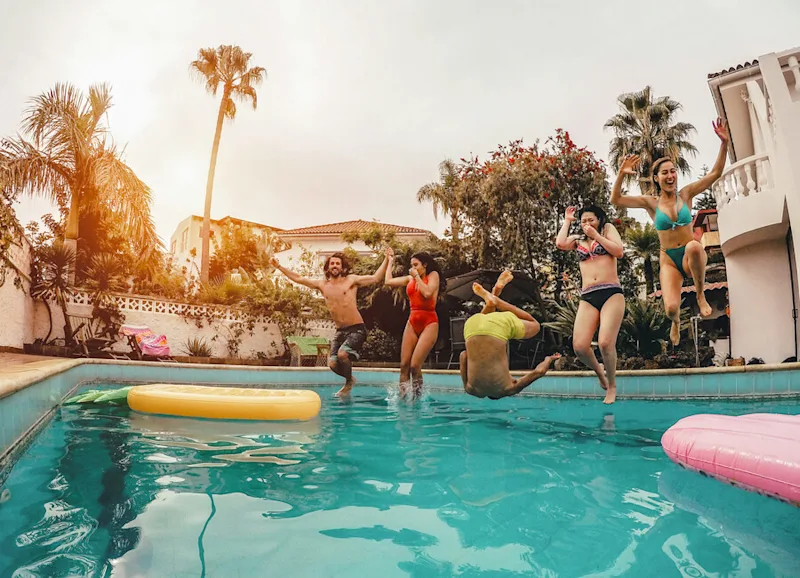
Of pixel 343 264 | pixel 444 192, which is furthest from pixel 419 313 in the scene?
pixel 444 192

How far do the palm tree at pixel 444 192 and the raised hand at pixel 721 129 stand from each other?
12.1 m

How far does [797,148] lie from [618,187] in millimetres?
5180

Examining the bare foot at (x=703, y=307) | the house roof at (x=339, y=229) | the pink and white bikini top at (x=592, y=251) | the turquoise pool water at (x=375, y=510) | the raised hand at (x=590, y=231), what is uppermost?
the house roof at (x=339, y=229)

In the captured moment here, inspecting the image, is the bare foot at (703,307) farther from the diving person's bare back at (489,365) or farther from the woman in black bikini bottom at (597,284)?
the diving person's bare back at (489,365)

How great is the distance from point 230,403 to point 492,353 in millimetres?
2734

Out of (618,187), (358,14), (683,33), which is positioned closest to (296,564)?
(618,187)

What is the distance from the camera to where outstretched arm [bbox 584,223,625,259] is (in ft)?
16.6

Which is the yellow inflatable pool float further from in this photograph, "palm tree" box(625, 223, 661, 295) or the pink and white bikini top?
"palm tree" box(625, 223, 661, 295)

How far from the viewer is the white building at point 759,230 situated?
30.7 feet

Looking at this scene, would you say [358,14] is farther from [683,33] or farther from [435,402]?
[435,402]

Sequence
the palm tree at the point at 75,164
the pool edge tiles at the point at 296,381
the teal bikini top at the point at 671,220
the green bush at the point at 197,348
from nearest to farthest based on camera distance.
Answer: the pool edge tiles at the point at 296,381, the teal bikini top at the point at 671,220, the palm tree at the point at 75,164, the green bush at the point at 197,348

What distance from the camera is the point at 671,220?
4859 mm

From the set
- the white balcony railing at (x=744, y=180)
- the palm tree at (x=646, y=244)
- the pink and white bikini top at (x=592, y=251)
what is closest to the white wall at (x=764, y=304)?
the white balcony railing at (x=744, y=180)

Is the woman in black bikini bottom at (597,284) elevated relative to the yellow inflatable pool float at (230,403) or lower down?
elevated
